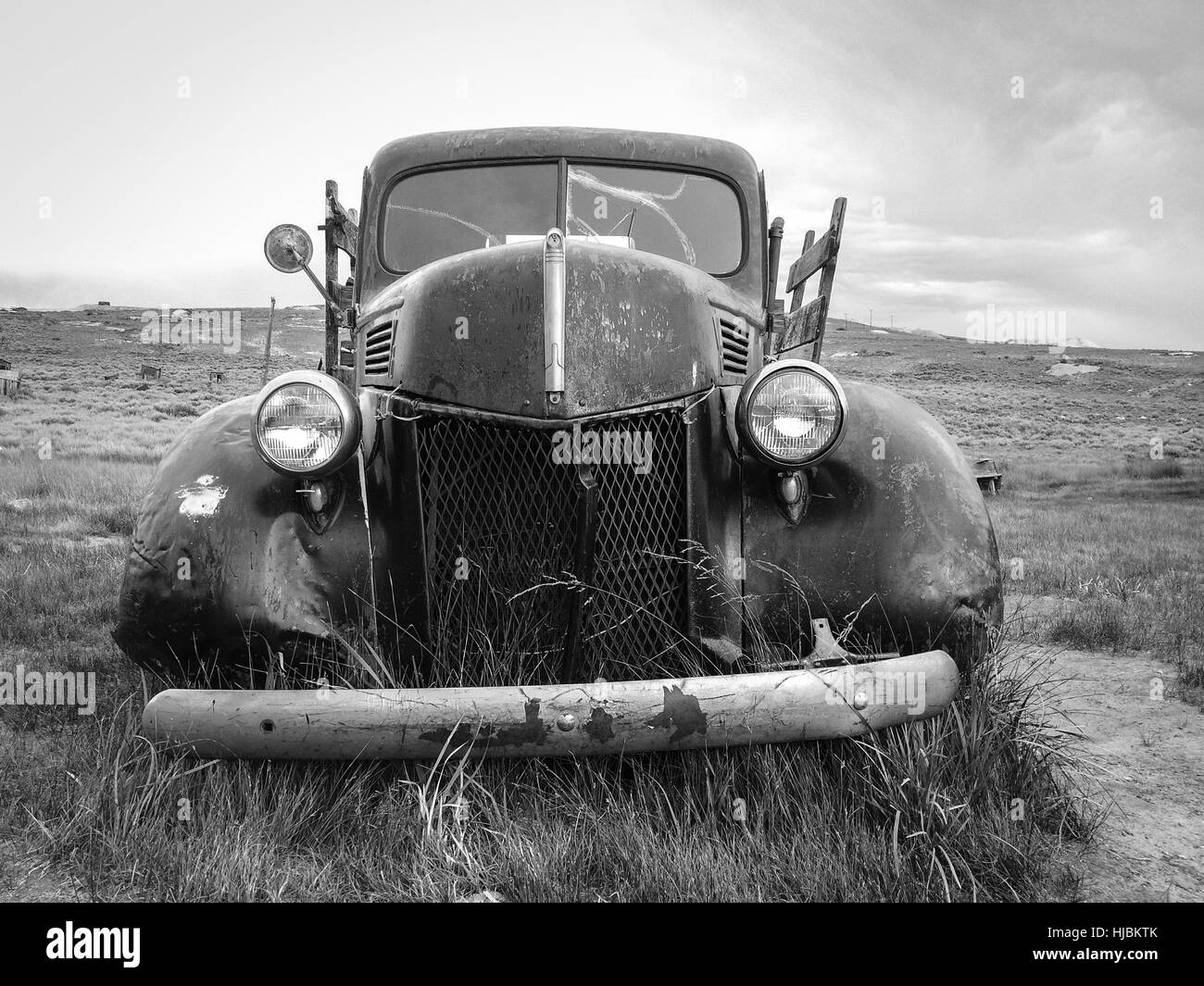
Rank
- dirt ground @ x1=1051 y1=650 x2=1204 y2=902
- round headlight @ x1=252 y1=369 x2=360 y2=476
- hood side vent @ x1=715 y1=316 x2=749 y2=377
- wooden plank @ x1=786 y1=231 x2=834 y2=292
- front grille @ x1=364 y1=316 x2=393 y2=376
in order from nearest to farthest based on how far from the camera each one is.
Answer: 1. dirt ground @ x1=1051 y1=650 x2=1204 y2=902
2. round headlight @ x1=252 y1=369 x2=360 y2=476
3. front grille @ x1=364 y1=316 x2=393 y2=376
4. hood side vent @ x1=715 y1=316 x2=749 y2=377
5. wooden plank @ x1=786 y1=231 x2=834 y2=292

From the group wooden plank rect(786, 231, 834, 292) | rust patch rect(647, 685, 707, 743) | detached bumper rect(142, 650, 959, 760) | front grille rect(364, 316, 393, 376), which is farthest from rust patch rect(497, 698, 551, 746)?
wooden plank rect(786, 231, 834, 292)

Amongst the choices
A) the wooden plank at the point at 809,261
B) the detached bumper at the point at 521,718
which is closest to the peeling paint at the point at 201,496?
the detached bumper at the point at 521,718

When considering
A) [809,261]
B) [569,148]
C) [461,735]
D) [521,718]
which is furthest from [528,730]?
[809,261]

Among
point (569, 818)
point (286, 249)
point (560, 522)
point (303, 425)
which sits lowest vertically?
point (569, 818)

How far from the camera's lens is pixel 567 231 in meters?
3.53

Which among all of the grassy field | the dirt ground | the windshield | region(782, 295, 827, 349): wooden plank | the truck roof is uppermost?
the truck roof

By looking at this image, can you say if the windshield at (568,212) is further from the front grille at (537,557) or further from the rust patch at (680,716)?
the rust patch at (680,716)

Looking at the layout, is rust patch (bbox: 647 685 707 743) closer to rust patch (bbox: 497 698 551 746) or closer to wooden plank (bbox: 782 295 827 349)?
rust patch (bbox: 497 698 551 746)

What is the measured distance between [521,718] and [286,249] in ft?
8.31

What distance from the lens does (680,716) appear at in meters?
1.98

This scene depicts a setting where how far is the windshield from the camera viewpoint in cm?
363

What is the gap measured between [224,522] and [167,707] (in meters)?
0.58

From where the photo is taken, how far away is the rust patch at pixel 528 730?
1943mm

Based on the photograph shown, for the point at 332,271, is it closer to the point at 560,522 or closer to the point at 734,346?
the point at 734,346
